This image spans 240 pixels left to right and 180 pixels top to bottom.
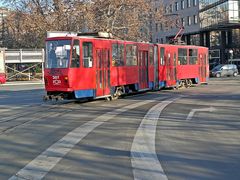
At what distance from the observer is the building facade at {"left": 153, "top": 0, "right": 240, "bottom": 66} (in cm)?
7125

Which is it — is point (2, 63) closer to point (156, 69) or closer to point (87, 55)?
point (156, 69)

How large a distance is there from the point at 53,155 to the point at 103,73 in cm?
1298

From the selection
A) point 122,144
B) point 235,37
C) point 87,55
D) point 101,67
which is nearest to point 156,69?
point 101,67

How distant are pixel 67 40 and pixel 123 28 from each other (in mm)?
35256

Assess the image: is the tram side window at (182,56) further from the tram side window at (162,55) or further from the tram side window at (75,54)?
the tram side window at (75,54)

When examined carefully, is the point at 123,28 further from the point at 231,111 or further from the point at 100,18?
the point at 231,111

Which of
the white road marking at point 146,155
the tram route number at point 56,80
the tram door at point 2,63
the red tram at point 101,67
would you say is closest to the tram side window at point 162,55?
the red tram at point 101,67

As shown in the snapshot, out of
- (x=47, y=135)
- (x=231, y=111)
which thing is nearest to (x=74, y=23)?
(x=231, y=111)

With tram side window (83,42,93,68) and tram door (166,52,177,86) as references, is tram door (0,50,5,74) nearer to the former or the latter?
tram door (166,52,177,86)

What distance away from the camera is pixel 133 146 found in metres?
10.1

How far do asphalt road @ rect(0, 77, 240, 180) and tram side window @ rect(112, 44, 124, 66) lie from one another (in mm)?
5873

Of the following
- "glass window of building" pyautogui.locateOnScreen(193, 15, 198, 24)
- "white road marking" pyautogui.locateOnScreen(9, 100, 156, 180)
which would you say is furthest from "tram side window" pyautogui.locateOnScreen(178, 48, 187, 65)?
"glass window of building" pyautogui.locateOnScreen(193, 15, 198, 24)

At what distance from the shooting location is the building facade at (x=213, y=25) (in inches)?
2805

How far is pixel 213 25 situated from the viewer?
3009 inches
